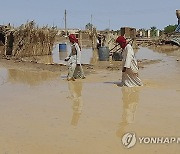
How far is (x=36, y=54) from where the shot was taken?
888 inches

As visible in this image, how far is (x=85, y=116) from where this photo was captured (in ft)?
21.3

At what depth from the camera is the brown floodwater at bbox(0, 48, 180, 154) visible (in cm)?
488

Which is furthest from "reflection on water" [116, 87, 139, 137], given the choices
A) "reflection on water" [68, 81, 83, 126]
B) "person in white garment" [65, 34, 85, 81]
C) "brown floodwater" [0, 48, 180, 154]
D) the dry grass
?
the dry grass

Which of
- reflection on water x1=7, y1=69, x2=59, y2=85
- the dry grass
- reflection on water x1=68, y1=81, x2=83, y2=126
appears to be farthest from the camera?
the dry grass

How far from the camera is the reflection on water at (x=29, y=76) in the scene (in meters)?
11.6

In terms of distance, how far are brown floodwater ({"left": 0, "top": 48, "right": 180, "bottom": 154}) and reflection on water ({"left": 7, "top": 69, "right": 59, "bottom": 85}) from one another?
89 cm

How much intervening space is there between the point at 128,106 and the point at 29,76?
6388 mm

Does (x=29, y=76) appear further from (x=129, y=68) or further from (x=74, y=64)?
(x=129, y=68)

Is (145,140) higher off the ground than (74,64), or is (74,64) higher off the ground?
(74,64)

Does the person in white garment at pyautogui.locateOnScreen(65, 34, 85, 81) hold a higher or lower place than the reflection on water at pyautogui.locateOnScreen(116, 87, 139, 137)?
higher

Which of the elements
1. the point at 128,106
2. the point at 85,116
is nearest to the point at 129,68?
the point at 128,106

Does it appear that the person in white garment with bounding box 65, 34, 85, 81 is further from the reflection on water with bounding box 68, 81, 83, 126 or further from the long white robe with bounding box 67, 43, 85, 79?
the reflection on water with bounding box 68, 81, 83, 126

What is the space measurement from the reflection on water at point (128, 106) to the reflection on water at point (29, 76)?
11.1ft

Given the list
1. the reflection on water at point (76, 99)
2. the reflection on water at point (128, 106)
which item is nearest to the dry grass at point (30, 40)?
the reflection on water at point (76, 99)
